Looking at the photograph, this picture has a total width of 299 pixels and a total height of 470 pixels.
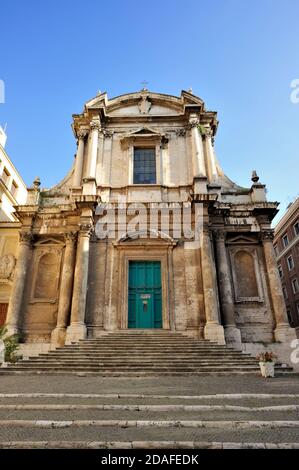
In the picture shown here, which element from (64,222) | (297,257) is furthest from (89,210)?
(297,257)

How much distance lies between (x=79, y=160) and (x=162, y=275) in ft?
26.0

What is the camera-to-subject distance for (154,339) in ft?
35.7

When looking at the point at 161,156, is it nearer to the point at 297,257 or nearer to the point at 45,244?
the point at 45,244

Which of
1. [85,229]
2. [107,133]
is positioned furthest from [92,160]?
[85,229]

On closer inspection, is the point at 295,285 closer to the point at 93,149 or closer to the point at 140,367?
the point at 93,149

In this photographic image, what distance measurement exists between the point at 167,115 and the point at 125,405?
52.4 ft

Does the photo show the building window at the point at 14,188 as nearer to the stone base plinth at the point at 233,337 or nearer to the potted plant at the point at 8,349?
the potted plant at the point at 8,349

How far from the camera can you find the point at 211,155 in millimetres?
16141

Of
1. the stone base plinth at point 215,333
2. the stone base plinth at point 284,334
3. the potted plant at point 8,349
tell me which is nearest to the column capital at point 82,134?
the potted plant at point 8,349

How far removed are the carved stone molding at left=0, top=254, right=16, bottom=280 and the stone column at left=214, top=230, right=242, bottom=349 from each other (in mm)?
10226

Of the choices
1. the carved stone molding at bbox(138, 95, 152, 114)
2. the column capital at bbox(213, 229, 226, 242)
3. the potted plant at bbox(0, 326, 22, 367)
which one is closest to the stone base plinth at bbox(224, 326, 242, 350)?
the column capital at bbox(213, 229, 226, 242)

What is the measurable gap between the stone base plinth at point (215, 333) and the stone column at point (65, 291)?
18.5 ft

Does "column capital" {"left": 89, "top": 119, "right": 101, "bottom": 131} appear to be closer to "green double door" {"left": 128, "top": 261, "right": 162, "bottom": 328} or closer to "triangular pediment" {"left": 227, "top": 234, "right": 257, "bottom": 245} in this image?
"green double door" {"left": 128, "top": 261, "right": 162, "bottom": 328}

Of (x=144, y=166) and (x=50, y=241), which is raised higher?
(x=144, y=166)
